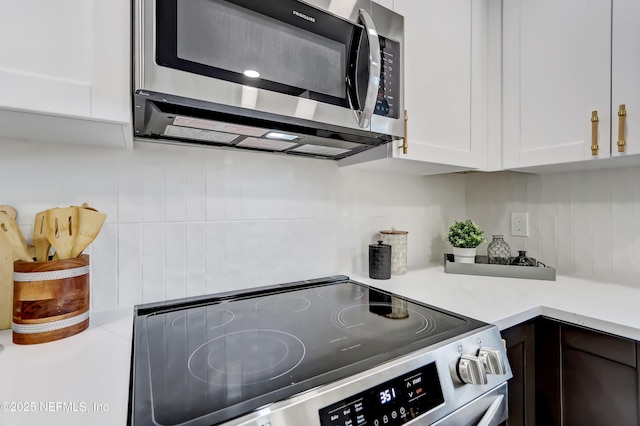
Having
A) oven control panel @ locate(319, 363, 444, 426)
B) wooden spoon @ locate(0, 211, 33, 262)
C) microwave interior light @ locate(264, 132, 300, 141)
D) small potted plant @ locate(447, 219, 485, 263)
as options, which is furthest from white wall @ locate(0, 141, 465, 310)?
oven control panel @ locate(319, 363, 444, 426)

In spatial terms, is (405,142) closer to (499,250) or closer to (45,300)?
(499,250)

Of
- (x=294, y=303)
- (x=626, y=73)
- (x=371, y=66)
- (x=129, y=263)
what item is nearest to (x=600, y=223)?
(x=626, y=73)

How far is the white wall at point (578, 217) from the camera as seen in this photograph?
123 centimetres

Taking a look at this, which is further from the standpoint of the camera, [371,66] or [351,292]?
[351,292]

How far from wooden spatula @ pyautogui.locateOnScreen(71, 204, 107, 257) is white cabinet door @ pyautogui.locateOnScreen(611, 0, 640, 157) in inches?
60.8

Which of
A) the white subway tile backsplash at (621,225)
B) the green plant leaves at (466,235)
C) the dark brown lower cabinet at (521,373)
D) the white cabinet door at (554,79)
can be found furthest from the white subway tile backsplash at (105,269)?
the white subway tile backsplash at (621,225)

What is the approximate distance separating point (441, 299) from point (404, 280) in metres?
0.26

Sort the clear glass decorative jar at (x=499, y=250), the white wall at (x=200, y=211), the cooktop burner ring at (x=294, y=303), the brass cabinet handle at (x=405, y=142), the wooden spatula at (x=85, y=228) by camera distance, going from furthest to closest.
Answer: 1. the clear glass decorative jar at (x=499, y=250)
2. the brass cabinet handle at (x=405, y=142)
3. the cooktop burner ring at (x=294, y=303)
4. the white wall at (x=200, y=211)
5. the wooden spatula at (x=85, y=228)

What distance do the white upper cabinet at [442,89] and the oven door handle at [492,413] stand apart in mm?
734

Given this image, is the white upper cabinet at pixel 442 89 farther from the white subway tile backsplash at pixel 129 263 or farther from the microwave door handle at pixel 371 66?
the white subway tile backsplash at pixel 129 263

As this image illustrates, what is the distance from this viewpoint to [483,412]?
68cm

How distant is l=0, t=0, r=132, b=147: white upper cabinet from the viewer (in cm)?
53

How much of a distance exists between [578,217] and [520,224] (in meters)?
0.24

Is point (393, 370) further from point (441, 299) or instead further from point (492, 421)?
point (441, 299)
